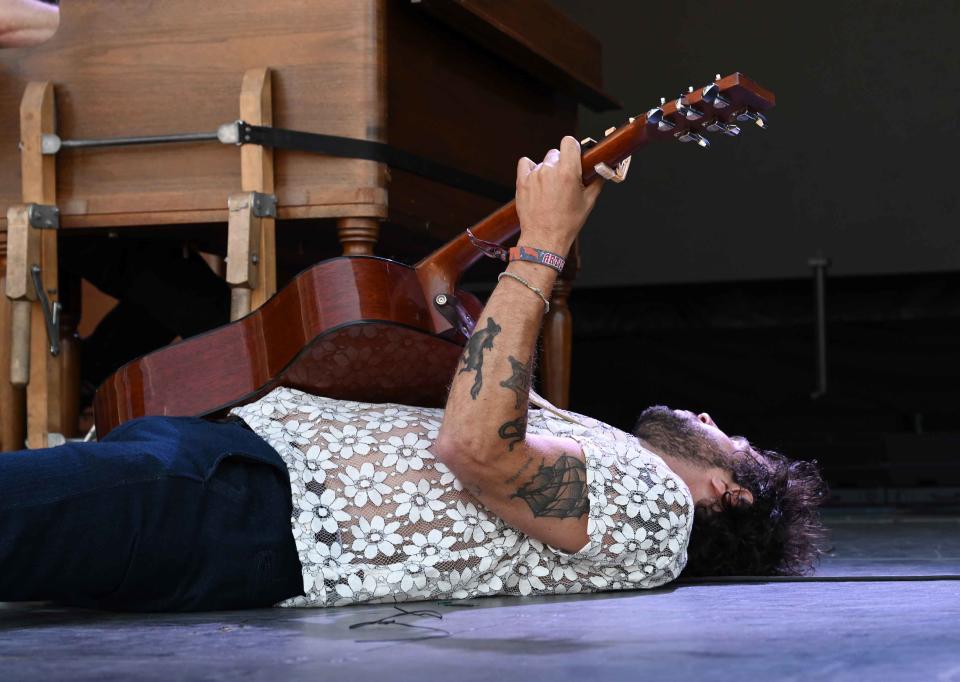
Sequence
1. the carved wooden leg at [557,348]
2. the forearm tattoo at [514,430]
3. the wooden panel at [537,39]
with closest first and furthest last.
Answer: the forearm tattoo at [514,430], the wooden panel at [537,39], the carved wooden leg at [557,348]

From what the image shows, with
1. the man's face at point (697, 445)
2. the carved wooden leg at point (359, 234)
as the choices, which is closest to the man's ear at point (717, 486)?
the man's face at point (697, 445)

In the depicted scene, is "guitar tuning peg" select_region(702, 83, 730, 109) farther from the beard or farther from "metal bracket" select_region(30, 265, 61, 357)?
"metal bracket" select_region(30, 265, 61, 357)

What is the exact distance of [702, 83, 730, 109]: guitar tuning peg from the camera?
1.52 m

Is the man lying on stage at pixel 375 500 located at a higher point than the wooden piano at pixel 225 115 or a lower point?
lower

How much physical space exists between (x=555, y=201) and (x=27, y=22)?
1.07m

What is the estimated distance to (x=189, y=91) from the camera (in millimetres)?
2084

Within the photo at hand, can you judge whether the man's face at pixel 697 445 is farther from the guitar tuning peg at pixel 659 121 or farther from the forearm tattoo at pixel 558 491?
the guitar tuning peg at pixel 659 121

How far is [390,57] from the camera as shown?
205cm

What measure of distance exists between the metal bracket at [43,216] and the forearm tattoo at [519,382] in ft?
3.13

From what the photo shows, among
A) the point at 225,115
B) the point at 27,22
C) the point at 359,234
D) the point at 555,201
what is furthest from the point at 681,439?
the point at 27,22

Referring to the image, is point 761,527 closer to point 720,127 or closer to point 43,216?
point 720,127

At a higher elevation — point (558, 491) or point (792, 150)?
point (792, 150)

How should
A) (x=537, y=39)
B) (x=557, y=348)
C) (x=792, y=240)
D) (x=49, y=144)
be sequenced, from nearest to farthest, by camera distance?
1. (x=49, y=144)
2. (x=537, y=39)
3. (x=557, y=348)
4. (x=792, y=240)

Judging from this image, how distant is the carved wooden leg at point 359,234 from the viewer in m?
2.00
